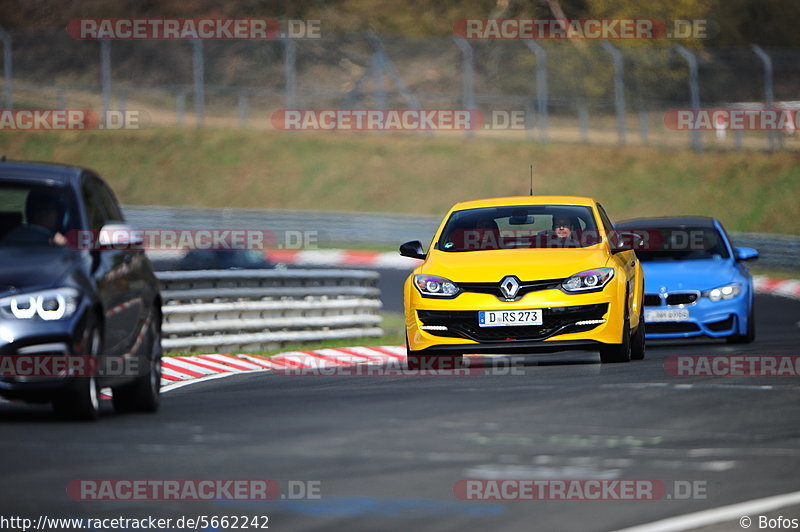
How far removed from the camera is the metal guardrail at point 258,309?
59.1ft

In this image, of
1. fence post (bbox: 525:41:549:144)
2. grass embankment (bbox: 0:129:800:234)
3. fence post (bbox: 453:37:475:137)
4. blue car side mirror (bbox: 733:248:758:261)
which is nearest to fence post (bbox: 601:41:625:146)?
fence post (bbox: 525:41:549:144)

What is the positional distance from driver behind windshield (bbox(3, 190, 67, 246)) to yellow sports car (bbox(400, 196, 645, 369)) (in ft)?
14.1

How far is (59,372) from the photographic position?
386 inches

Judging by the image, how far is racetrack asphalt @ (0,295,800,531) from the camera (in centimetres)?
742

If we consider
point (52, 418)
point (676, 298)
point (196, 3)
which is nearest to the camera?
point (52, 418)

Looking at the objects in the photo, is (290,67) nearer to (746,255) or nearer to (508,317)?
(746,255)

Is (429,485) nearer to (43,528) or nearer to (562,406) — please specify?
(43,528)

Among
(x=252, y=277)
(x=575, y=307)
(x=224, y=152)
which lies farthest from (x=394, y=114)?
(x=575, y=307)

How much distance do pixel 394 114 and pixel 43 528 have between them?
47512mm

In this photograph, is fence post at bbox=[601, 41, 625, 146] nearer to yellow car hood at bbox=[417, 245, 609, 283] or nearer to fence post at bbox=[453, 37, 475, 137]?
fence post at bbox=[453, 37, 475, 137]

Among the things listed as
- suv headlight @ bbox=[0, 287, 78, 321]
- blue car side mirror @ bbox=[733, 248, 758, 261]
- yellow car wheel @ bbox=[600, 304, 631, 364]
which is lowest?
yellow car wheel @ bbox=[600, 304, 631, 364]

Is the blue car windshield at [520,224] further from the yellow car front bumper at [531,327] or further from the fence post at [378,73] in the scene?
the fence post at [378,73]

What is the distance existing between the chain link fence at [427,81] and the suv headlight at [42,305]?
30739mm

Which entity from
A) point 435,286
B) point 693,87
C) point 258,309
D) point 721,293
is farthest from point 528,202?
point 693,87
